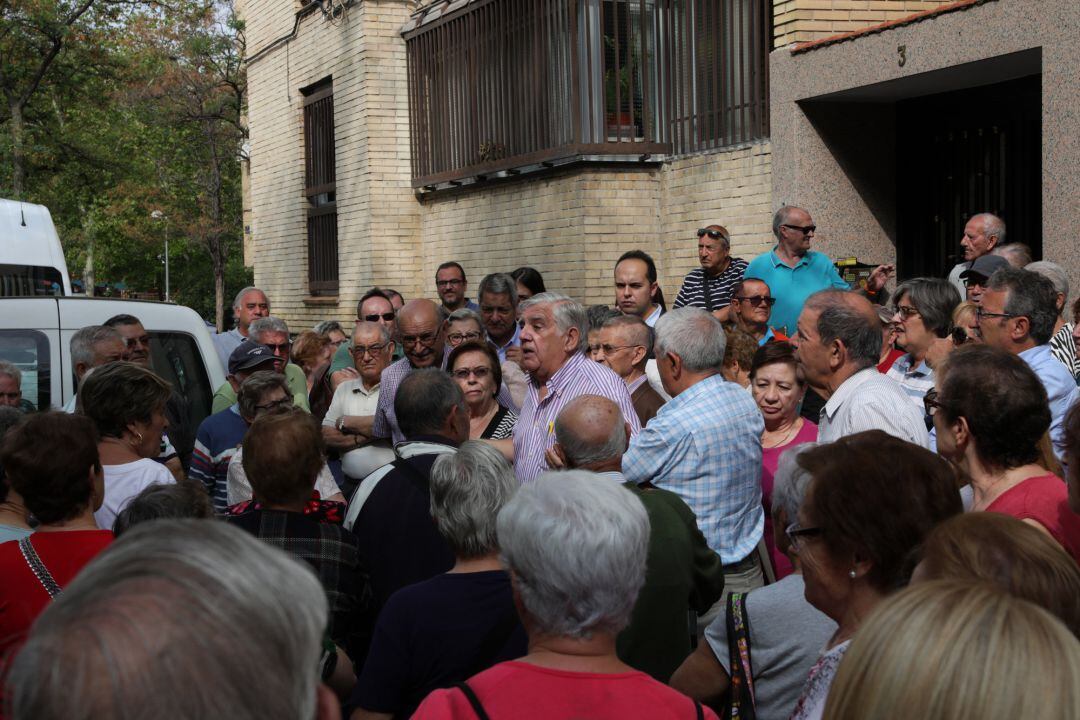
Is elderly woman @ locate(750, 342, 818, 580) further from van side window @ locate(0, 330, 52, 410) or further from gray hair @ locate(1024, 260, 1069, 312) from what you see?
van side window @ locate(0, 330, 52, 410)

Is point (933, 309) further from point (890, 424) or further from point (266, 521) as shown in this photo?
point (266, 521)

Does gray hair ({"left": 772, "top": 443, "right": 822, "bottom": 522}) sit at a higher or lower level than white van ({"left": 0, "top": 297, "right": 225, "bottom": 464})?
lower

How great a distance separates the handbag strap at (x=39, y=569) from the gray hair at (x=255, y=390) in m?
2.36

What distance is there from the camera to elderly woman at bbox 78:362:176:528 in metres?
4.54

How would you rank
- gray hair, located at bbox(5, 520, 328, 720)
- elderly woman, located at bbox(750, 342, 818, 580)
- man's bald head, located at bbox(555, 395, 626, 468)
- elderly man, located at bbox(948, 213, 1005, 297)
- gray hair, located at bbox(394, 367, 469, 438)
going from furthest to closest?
1. elderly man, located at bbox(948, 213, 1005, 297)
2. elderly woman, located at bbox(750, 342, 818, 580)
3. gray hair, located at bbox(394, 367, 469, 438)
4. man's bald head, located at bbox(555, 395, 626, 468)
5. gray hair, located at bbox(5, 520, 328, 720)

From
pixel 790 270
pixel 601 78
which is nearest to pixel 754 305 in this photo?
pixel 790 270

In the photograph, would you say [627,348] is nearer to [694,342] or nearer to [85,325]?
[694,342]

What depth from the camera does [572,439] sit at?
3.98m

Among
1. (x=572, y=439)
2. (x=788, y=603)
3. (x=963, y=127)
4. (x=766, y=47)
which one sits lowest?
(x=788, y=603)

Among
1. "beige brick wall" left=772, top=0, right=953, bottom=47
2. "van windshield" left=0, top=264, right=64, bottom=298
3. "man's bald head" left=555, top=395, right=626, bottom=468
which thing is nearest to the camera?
"man's bald head" left=555, top=395, right=626, bottom=468

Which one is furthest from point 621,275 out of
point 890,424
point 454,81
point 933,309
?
point 454,81

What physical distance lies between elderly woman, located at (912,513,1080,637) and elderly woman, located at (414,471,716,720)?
1.99 ft

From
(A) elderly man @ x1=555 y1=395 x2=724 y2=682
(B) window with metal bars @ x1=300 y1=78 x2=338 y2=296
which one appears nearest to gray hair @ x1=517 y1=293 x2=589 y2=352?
(A) elderly man @ x1=555 y1=395 x2=724 y2=682

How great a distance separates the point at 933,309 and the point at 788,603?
359 centimetres
